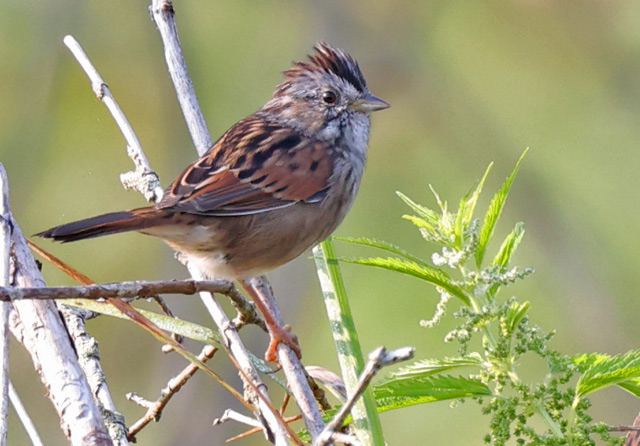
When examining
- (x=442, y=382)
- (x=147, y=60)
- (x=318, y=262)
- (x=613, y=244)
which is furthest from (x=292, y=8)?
(x=442, y=382)

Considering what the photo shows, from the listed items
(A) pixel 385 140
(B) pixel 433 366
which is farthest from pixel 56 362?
(A) pixel 385 140

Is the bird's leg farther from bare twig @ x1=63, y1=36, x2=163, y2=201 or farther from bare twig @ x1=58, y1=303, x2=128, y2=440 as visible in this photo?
bare twig @ x1=58, y1=303, x2=128, y2=440

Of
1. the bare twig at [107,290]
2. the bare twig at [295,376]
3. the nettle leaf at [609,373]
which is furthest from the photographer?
the bare twig at [295,376]

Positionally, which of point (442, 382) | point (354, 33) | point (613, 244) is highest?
point (354, 33)

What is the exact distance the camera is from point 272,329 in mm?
2459

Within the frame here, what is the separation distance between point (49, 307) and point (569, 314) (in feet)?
8.75

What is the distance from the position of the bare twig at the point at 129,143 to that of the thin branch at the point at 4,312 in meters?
0.65

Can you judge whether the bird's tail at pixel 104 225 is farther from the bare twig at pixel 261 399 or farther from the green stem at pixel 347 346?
the green stem at pixel 347 346

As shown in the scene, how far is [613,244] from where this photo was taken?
4109 mm

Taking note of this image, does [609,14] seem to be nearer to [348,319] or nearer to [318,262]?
[318,262]

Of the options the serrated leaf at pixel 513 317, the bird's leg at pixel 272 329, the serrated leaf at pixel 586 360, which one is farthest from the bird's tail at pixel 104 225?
the serrated leaf at pixel 586 360

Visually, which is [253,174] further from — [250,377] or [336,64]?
[250,377]

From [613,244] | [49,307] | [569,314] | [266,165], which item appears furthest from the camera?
[613,244]

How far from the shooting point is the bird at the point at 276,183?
8.68ft
